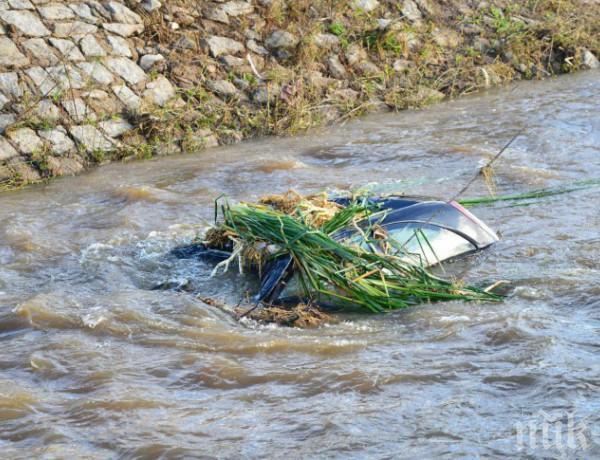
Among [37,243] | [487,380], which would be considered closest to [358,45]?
[37,243]

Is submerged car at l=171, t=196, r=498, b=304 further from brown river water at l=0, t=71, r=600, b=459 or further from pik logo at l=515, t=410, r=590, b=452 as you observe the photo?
pik logo at l=515, t=410, r=590, b=452

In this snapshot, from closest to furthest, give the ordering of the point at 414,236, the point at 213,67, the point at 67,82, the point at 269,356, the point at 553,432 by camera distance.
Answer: the point at 553,432
the point at 269,356
the point at 414,236
the point at 67,82
the point at 213,67

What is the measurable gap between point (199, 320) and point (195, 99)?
4.67m

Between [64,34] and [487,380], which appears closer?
[487,380]

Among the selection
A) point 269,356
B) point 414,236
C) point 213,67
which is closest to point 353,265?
point 414,236

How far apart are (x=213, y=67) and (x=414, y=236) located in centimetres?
492

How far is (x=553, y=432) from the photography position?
3.16 metres

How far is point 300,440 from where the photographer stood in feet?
10.7

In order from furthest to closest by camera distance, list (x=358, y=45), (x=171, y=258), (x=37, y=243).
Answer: (x=358, y=45) < (x=37, y=243) < (x=171, y=258)

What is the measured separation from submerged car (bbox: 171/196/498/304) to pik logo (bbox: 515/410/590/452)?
133 centimetres

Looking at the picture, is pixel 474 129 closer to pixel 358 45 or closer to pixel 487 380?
pixel 358 45

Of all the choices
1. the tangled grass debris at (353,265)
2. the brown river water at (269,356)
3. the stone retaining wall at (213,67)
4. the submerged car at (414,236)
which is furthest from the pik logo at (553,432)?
the stone retaining wall at (213,67)

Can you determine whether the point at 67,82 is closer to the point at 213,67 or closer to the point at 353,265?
the point at 213,67

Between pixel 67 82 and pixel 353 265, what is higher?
pixel 67 82
